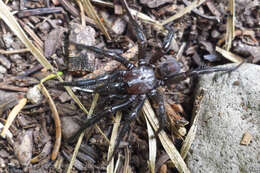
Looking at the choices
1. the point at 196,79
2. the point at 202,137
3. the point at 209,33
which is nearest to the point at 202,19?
the point at 209,33

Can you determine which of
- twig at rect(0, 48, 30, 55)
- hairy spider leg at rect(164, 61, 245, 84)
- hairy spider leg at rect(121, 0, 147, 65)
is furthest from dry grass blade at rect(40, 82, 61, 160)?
hairy spider leg at rect(164, 61, 245, 84)

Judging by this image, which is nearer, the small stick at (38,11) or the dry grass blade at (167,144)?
the dry grass blade at (167,144)

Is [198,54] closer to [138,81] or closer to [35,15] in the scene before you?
[138,81]

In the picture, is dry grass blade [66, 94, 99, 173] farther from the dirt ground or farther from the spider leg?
the spider leg

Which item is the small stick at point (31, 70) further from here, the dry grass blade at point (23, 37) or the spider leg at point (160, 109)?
the spider leg at point (160, 109)

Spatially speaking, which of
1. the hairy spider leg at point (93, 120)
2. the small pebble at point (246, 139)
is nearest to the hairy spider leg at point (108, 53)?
the hairy spider leg at point (93, 120)

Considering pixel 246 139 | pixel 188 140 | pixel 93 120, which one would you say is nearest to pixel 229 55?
pixel 246 139

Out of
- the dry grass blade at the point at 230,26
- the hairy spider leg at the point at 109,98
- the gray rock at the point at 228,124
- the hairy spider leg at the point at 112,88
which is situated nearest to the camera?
the gray rock at the point at 228,124
